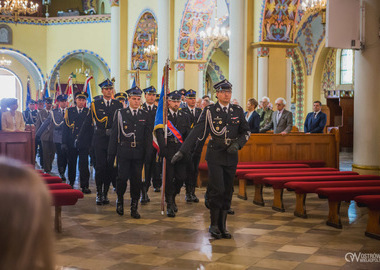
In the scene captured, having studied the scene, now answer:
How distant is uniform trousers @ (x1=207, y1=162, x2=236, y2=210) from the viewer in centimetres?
568

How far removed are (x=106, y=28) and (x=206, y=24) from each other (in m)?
9.56

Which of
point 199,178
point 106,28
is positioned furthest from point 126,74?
point 199,178

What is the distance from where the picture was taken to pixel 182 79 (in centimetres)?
1750

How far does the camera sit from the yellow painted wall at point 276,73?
530 inches

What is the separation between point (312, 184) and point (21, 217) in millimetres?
5940

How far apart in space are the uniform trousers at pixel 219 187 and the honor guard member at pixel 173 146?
1283mm

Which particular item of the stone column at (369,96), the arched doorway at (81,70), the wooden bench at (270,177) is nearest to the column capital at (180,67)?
the stone column at (369,96)

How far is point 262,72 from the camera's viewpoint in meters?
13.3

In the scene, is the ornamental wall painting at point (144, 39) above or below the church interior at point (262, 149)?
above

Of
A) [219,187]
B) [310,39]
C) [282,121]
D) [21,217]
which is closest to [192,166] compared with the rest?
[219,187]

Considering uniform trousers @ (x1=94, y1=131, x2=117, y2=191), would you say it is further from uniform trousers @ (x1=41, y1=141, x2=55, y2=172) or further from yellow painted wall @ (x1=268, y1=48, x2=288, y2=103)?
yellow painted wall @ (x1=268, y1=48, x2=288, y2=103)

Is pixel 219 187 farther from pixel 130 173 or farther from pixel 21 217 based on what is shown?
pixel 21 217

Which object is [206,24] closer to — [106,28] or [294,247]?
[106,28]

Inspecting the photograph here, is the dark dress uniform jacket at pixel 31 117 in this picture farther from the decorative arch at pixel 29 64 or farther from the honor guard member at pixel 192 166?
the decorative arch at pixel 29 64
